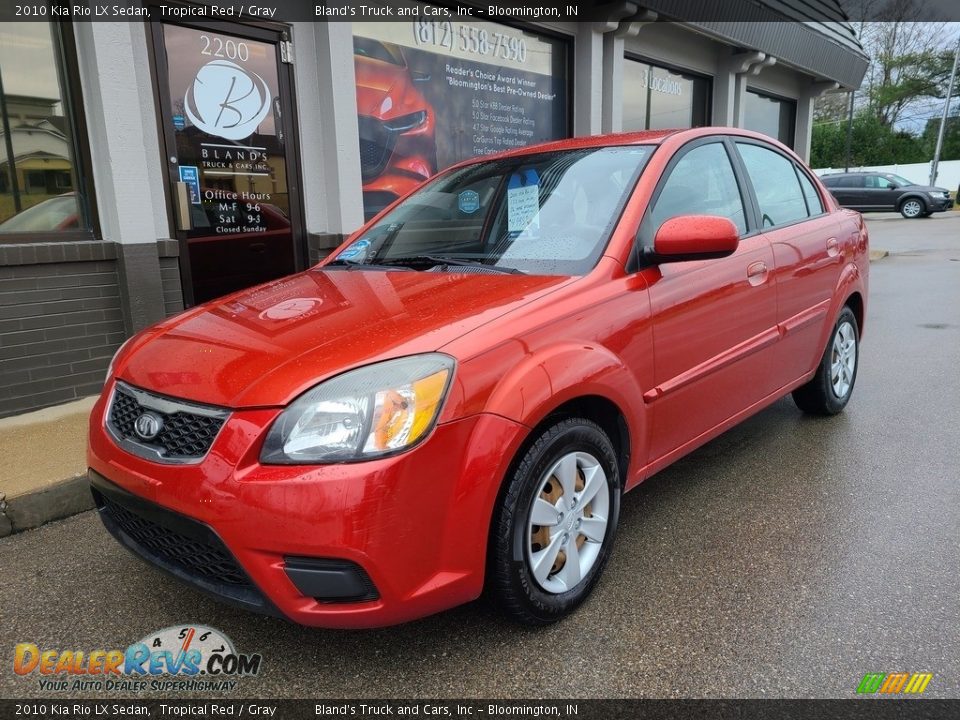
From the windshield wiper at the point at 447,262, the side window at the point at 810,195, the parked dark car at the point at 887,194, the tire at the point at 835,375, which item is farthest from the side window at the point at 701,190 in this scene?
the parked dark car at the point at 887,194

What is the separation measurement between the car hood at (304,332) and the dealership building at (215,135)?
0.14 m

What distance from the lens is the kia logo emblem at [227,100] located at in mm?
5285

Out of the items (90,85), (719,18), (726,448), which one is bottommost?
(726,448)

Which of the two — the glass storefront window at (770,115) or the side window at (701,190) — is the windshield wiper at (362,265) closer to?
the side window at (701,190)

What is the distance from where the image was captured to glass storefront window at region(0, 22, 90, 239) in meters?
4.55

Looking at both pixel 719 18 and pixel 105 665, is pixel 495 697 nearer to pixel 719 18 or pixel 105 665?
pixel 105 665

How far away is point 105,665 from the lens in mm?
2268

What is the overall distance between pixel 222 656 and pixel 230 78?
179 inches

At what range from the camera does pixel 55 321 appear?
4684mm

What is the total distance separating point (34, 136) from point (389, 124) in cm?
302

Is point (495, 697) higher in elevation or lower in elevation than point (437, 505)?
lower

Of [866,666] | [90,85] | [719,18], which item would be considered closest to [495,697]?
[866,666]

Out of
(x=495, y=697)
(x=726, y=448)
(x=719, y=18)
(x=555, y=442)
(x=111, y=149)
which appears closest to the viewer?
(x=495, y=697)

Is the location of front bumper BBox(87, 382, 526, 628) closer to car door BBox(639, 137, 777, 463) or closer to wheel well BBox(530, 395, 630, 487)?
wheel well BBox(530, 395, 630, 487)
